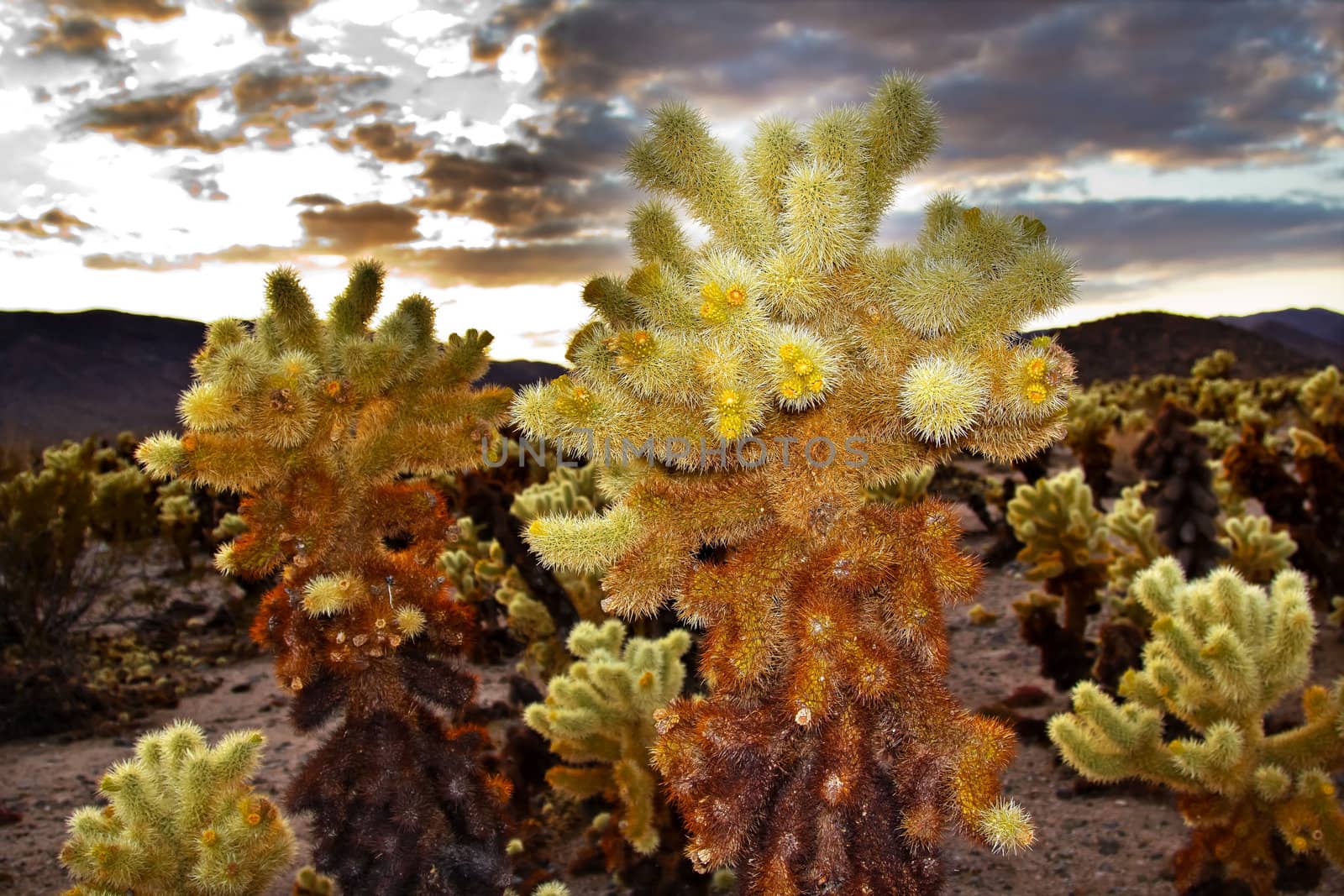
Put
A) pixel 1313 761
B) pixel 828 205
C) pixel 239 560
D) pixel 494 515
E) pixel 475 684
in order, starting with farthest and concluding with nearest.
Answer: pixel 494 515 < pixel 1313 761 < pixel 475 684 < pixel 239 560 < pixel 828 205

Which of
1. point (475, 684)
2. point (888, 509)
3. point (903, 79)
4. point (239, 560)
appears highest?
point (903, 79)

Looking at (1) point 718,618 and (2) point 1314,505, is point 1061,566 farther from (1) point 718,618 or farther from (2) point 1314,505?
(1) point 718,618

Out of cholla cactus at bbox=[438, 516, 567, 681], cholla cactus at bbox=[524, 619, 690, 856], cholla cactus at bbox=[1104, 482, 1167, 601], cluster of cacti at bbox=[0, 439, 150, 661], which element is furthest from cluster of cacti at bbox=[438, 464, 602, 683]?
cholla cactus at bbox=[1104, 482, 1167, 601]

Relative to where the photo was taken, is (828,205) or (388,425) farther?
(388,425)

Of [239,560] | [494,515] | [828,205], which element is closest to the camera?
[828,205]

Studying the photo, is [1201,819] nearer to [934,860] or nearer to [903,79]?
[934,860]

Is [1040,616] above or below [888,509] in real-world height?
below

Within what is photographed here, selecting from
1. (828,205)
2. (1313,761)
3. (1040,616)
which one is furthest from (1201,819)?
(828,205)
